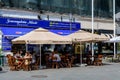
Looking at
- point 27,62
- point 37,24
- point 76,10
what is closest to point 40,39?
point 27,62

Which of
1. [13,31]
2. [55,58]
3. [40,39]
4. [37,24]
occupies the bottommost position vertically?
[55,58]

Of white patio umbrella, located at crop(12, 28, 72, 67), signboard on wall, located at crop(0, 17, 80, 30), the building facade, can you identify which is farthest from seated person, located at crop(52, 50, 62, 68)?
the building facade

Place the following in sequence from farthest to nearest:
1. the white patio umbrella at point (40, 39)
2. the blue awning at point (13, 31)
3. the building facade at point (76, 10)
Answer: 1. the building facade at point (76, 10)
2. the blue awning at point (13, 31)
3. the white patio umbrella at point (40, 39)

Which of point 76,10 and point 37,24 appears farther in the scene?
point 76,10

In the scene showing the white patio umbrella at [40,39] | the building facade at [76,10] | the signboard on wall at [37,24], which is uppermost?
the building facade at [76,10]

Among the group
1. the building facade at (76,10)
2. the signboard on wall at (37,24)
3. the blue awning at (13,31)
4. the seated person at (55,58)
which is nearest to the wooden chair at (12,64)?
the seated person at (55,58)

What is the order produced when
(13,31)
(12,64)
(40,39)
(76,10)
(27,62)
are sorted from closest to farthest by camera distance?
(27,62), (12,64), (40,39), (13,31), (76,10)

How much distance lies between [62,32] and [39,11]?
3.38 m

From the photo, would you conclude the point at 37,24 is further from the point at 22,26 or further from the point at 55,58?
the point at 55,58

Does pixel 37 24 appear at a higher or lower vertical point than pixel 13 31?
higher

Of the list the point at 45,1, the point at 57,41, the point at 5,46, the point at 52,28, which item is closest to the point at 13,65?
the point at 57,41

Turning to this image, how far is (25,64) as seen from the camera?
25.7 m

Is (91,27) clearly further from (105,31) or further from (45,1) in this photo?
(45,1)

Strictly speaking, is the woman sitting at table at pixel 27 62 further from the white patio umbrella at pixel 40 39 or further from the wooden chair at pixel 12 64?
the white patio umbrella at pixel 40 39
